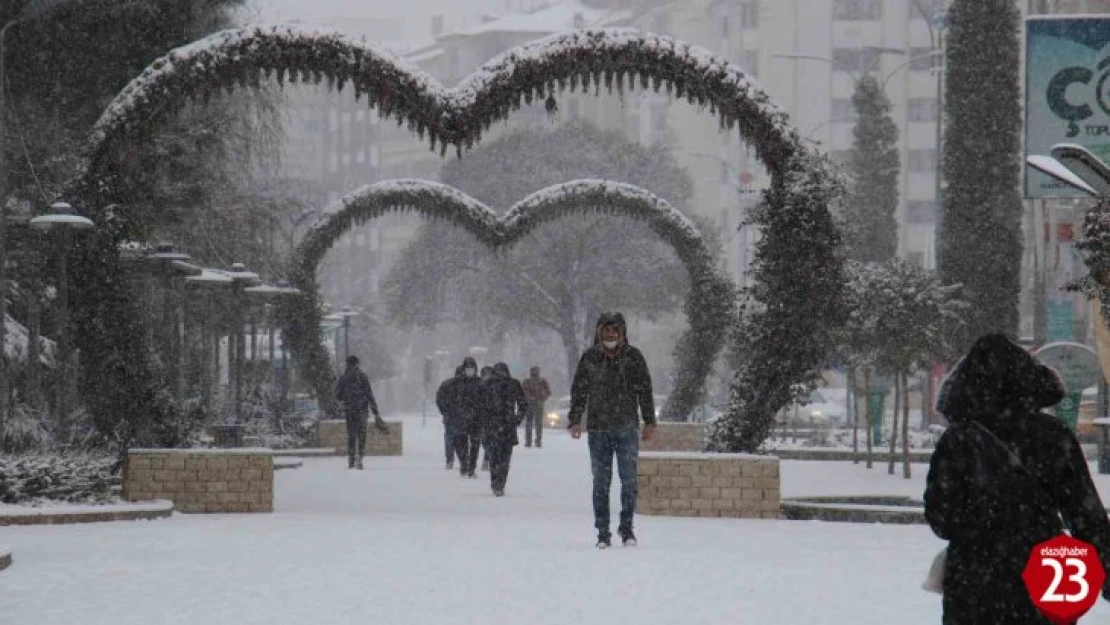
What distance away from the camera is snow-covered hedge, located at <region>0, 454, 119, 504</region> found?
69.4 feet

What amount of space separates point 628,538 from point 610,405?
1169mm

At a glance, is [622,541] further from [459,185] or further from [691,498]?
[459,185]

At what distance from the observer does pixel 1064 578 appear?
650cm

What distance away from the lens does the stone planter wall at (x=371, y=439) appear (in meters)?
41.7

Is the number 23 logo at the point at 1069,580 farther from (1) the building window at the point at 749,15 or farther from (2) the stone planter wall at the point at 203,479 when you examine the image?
(1) the building window at the point at 749,15

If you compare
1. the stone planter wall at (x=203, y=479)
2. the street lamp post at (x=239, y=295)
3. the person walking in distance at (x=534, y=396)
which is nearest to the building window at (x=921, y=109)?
the person walking in distance at (x=534, y=396)

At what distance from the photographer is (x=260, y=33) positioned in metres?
22.2

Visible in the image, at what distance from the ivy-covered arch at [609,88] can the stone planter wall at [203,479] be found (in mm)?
1585

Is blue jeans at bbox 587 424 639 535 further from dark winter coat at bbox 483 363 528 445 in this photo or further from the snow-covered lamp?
dark winter coat at bbox 483 363 528 445

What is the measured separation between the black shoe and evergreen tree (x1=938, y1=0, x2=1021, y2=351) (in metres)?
24.6

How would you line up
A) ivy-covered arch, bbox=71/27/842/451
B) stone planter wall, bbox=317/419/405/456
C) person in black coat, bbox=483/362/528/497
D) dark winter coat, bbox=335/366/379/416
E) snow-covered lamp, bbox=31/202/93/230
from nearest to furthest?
snow-covered lamp, bbox=31/202/93/230
ivy-covered arch, bbox=71/27/842/451
person in black coat, bbox=483/362/528/497
dark winter coat, bbox=335/366/379/416
stone planter wall, bbox=317/419/405/456

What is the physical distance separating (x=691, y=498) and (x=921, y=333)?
33.0 ft

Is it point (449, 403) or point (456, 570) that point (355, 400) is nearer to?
point (449, 403)

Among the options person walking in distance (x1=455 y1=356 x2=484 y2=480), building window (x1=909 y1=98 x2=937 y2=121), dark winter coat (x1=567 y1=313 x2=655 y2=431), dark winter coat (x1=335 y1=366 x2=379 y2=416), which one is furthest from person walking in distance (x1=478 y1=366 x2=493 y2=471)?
building window (x1=909 y1=98 x2=937 y2=121)
